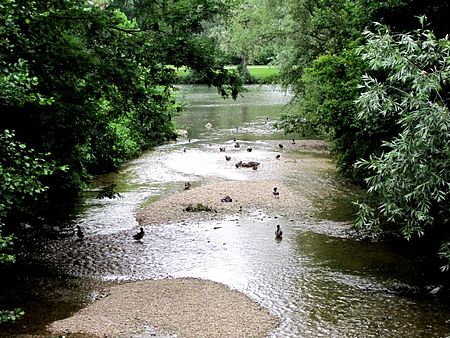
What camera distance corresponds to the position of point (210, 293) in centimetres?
1302

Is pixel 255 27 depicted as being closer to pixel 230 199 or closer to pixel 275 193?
pixel 275 193

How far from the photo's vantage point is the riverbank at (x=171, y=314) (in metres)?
11.0

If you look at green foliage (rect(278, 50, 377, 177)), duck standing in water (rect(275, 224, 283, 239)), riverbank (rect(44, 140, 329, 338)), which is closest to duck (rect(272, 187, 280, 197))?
green foliage (rect(278, 50, 377, 177))

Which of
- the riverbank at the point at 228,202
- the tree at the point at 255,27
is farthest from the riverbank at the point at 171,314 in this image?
the tree at the point at 255,27

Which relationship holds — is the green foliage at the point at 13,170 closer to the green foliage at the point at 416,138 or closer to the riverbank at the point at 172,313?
the riverbank at the point at 172,313

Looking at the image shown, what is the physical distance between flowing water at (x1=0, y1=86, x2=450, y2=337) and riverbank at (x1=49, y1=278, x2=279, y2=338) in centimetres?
46

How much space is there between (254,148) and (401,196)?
27.0 metres

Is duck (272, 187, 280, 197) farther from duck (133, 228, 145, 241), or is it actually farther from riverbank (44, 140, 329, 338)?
riverbank (44, 140, 329, 338)

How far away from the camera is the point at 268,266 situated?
49.3ft

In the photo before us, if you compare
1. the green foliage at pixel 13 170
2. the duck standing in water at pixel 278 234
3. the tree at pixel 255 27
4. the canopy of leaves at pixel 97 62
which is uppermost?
the tree at pixel 255 27

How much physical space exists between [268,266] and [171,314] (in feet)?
13.2

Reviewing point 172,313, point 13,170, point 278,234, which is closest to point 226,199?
point 278,234

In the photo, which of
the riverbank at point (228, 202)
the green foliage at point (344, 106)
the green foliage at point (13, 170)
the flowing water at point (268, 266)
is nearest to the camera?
the green foliage at point (13, 170)

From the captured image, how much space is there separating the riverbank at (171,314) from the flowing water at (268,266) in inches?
18.3
